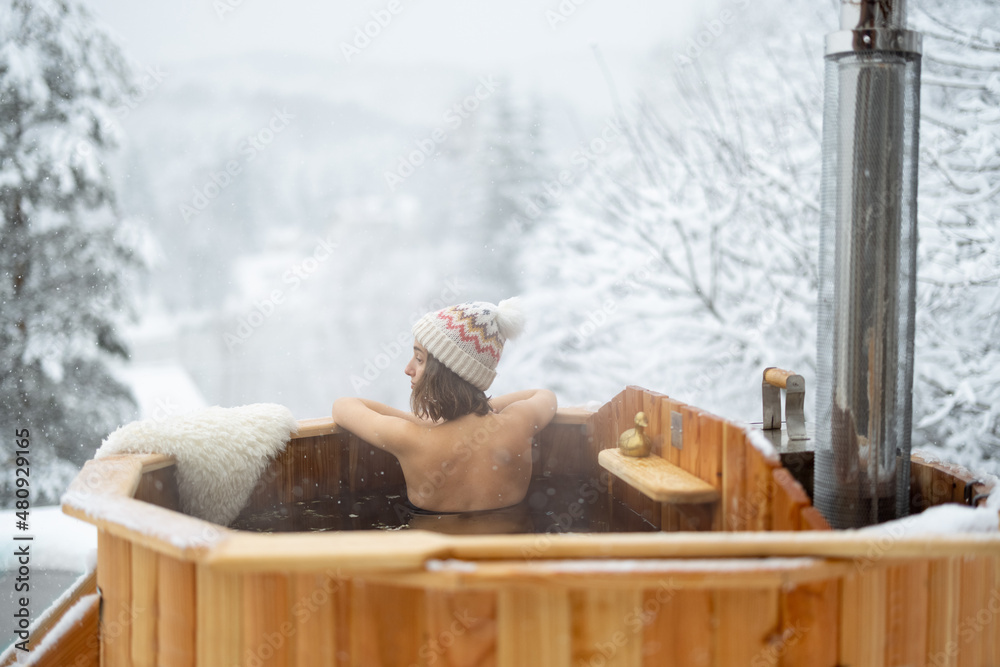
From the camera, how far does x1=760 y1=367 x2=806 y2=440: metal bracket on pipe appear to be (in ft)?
6.12

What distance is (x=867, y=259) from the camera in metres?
1.57

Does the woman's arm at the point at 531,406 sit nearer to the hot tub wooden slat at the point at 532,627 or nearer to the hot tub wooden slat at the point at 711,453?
the hot tub wooden slat at the point at 711,453

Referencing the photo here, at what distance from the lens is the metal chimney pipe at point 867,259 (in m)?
1.56

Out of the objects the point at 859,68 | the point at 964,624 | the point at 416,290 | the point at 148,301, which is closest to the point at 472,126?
the point at 416,290

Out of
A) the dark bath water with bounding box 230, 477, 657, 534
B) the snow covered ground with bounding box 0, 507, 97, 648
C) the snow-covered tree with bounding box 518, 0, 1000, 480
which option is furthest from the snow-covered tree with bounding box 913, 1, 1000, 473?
the snow covered ground with bounding box 0, 507, 97, 648

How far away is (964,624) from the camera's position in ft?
4.19

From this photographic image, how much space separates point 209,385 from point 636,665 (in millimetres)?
8357

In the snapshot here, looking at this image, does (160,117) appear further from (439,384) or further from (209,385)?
(439,384)

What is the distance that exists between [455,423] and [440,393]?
0.32 feet

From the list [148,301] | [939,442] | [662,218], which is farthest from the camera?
[148,301]

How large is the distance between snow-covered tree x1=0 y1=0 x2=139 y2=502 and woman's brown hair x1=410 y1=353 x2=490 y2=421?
3821 millimetres

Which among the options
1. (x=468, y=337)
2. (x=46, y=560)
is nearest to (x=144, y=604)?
(x=468, y=337)

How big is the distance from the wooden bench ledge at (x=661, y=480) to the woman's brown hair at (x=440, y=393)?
432mm

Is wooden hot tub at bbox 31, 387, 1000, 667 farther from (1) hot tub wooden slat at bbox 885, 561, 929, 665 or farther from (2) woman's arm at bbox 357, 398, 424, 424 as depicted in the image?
(2) woman's arm at bbox 357, 398, 424, 424
